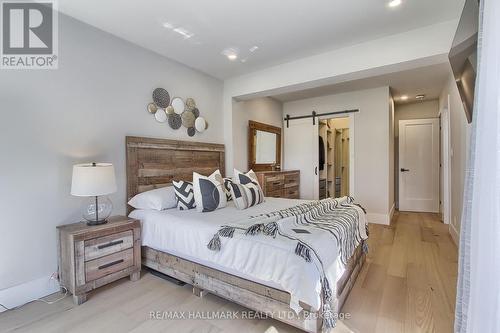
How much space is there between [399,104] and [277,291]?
5842 millimetres

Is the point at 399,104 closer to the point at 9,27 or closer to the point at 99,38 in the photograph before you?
the point at 99,38

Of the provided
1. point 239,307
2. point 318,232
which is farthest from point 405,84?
point 239,307

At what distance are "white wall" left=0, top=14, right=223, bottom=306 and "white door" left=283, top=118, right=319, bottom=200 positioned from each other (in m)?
3.27

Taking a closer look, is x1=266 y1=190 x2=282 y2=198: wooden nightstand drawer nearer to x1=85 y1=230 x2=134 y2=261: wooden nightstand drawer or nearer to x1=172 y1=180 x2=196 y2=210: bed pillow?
x1=172 y1=180 x2=196 y2=210: bed pillow

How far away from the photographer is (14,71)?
6.75ft

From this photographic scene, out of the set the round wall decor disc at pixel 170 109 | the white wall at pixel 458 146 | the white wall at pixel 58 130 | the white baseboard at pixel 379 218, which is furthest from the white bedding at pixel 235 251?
the white baseboard at pixel 379 218

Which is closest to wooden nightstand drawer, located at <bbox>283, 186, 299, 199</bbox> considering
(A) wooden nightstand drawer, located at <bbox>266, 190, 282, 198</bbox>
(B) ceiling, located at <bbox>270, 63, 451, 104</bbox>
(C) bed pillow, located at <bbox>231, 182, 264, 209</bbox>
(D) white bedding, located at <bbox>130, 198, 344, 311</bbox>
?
(A) wooden nightstand drawer, located at <bbox>266, 190, 282, 198</bbox>

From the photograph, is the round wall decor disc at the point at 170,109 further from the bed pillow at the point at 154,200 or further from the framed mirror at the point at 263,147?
the framed mirror at the point at 263,147

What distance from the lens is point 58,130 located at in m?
2.28

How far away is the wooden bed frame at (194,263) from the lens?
5.44 ft

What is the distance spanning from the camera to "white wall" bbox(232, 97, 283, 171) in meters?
4.18

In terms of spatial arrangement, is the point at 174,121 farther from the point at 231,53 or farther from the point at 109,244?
the point at 109,244

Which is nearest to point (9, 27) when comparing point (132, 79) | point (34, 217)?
point (132, 79)

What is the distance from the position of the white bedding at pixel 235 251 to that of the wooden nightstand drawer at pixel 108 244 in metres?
0.18
